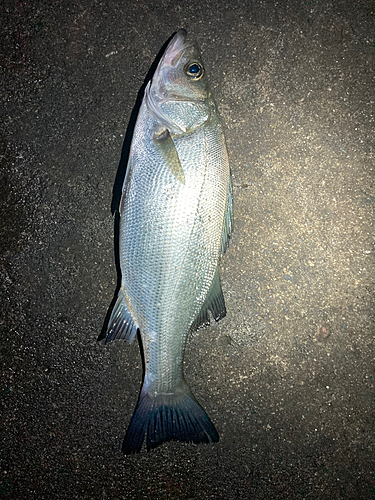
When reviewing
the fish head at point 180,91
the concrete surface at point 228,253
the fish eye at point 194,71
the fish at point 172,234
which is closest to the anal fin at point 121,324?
the fish at point 172,234

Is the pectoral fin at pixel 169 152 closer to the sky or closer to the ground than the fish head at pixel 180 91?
closer to the ground

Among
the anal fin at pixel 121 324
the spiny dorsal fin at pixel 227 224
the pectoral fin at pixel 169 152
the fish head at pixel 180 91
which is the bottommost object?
the anal fin at pixel 121 324

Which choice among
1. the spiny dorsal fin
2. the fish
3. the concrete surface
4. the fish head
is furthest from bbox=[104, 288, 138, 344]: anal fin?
the fish head

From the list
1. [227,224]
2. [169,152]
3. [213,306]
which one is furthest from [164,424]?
[169,152]

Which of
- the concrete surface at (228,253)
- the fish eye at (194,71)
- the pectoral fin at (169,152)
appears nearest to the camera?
the pectoral fin at (169,152)

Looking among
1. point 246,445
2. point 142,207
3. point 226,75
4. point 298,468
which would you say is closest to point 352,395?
point 298,468

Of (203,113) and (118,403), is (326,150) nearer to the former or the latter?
(203,113)

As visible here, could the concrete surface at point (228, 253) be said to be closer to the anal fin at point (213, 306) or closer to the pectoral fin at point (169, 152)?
the anal fin at point (213, 306)
